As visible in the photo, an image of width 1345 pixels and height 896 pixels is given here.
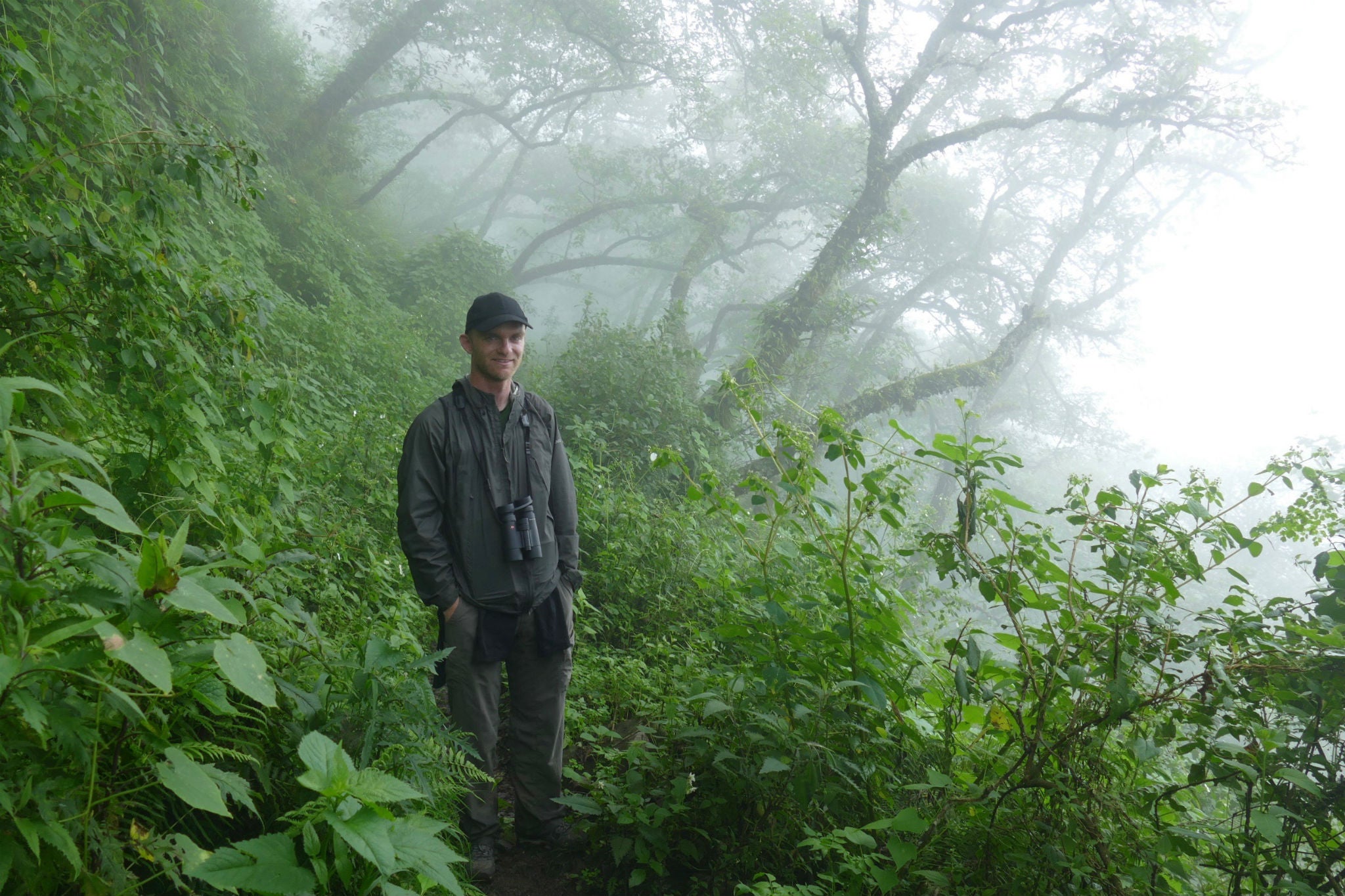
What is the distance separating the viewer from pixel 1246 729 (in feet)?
6.71

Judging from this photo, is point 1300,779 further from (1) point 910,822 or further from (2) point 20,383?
(2) point 20,383

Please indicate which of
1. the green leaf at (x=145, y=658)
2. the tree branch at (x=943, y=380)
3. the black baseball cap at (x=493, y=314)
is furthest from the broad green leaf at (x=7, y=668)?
the tree branch at (x=943, y=380)

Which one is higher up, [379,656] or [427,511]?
[427,511]

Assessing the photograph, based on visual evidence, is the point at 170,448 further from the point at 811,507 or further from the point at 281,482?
the point at 811,507

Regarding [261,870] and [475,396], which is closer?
[261,870]

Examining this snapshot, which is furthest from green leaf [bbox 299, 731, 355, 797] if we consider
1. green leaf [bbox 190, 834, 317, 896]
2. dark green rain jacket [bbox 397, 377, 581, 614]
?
dark green rain jacket [bbox 397, 377, 581, 614]

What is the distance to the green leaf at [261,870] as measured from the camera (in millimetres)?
1383

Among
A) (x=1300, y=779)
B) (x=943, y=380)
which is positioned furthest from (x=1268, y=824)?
(x=943, y=380)

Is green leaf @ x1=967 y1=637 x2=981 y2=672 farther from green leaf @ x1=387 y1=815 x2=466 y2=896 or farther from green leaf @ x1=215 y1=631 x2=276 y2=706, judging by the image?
green leaf @ x1=215 y1=631 x2=276 y2=706

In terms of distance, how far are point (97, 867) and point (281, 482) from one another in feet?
5.91

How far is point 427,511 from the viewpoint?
2990 millimetres

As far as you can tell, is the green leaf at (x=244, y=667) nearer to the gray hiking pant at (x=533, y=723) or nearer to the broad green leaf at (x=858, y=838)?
the broad green leaf at (x=858, y=838)

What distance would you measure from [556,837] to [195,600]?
93.6 inches

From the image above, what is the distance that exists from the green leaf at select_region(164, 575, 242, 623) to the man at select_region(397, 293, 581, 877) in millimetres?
1545
